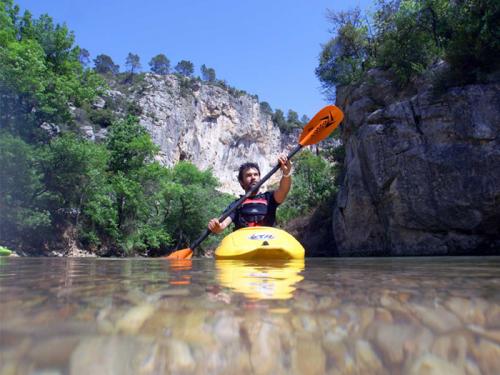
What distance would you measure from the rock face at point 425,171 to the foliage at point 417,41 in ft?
2.16

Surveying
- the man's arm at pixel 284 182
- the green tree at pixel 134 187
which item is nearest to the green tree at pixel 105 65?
the green tree at pixel 134 187

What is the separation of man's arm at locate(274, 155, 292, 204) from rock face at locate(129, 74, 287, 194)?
3692 cm

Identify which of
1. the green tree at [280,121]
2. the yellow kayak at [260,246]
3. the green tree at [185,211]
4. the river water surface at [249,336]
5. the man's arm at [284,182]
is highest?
the green tree at [280,121]

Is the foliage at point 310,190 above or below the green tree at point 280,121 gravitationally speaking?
below

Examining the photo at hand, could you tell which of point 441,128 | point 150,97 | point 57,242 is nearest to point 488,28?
point 441,128

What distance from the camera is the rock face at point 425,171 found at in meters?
8.97

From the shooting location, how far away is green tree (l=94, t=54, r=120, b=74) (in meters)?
62.9

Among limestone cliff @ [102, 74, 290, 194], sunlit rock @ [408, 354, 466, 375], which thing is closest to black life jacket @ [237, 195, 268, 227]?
sunlit rock @ [408, 354, 466, 375]

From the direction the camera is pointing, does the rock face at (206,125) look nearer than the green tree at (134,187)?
No

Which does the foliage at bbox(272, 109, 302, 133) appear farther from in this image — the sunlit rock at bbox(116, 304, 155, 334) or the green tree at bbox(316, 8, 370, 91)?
the sunlit rock at bbox(116, 304, 155, 334)

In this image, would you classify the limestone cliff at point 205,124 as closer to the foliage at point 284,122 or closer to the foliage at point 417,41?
the foliage at point 284,122

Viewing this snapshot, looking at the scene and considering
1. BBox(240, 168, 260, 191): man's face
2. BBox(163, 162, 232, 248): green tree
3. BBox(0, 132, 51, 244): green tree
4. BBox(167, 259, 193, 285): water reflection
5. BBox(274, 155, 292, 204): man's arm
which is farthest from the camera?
BBox(163, 162, 232, 248): green tree

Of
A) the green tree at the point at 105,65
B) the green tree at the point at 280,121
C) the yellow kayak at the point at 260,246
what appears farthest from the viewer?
the green tree at the point at 280,121

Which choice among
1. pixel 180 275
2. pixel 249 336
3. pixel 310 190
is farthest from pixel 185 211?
pixel 249 336
